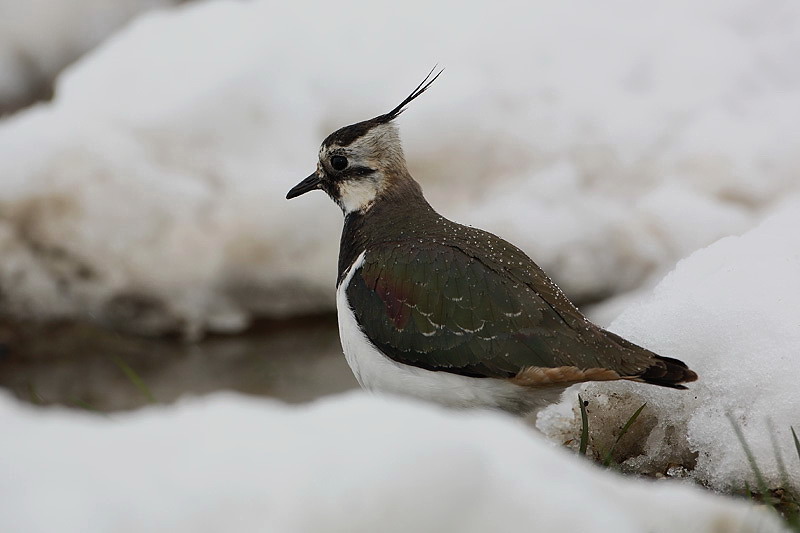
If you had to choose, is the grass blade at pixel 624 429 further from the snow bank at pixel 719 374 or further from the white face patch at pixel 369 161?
the white face patch at pixel 369 161

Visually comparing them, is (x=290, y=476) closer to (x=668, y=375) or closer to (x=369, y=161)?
(x=668, y=375)

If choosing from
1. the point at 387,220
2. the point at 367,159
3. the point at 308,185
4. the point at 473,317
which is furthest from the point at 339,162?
the point at 473,317

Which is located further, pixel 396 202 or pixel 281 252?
pixel 281 252

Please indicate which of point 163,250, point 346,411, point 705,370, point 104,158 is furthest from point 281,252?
point 346,411

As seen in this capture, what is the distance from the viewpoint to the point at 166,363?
23.4 feet

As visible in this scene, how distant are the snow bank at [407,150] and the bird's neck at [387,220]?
2791mm

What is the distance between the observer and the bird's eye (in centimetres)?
474

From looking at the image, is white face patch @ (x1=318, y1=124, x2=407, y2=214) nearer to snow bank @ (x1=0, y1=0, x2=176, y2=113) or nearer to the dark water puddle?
the dark water puddle

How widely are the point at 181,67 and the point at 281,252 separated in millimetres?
1781

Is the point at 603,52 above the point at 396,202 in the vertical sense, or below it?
above

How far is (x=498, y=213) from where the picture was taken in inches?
294

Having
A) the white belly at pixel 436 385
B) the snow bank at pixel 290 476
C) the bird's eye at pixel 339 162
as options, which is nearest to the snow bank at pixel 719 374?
the white belly at pixel 436 385

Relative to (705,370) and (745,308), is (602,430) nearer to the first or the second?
(705,370)

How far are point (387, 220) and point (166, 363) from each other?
3183 mm
